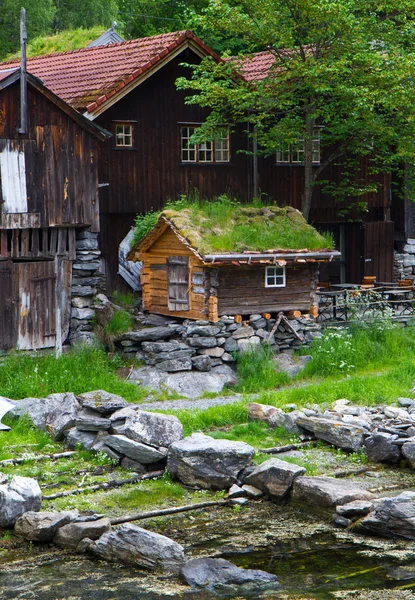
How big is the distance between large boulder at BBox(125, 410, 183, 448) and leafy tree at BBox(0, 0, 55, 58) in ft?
91.7

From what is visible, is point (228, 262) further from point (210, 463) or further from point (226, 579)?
point (226, 579)

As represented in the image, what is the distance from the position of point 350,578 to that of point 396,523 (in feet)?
5.51

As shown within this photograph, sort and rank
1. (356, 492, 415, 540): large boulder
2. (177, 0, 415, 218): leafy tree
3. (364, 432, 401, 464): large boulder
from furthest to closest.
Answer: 1. (177, 0, 415, 218): leafy tree
2. (364, 432, 401, 464): large boulder
3. (356, 492, 415, 540): large boulder

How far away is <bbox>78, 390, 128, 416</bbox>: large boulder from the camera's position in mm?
16844

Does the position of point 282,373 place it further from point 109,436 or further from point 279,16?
point 279,16

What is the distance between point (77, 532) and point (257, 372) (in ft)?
30.3

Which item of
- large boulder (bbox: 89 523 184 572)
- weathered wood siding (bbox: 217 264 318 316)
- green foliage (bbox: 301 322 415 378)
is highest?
weathered wood siding (bbox: 217 264 318 316)

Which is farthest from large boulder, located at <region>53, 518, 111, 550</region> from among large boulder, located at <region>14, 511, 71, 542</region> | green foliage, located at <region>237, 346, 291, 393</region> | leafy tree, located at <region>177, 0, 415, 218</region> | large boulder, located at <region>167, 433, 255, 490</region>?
leafy tree, located at <region>177, 0, 415, 218</region>

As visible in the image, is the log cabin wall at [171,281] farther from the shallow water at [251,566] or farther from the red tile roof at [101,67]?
the shallow water at [251,566]

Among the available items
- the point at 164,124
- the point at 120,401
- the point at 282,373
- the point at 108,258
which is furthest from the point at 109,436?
the point at 164,124

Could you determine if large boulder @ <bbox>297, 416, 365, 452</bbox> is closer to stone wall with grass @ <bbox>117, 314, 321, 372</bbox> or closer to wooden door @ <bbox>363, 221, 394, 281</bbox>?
stone wall with grass @ <bbox>117, 314, 321, 372</bbox>

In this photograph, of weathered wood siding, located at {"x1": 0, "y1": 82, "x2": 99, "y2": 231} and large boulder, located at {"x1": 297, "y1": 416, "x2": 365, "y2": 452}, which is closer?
large boulder, located at {"x1": 297, "y1": 416, "x2": 365, "y2": 452}

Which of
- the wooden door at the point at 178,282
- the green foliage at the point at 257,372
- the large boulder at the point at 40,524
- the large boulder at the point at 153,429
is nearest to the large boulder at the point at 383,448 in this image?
the large boulder at the point at 153,429

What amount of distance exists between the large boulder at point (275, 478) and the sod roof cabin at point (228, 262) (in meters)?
7.25
